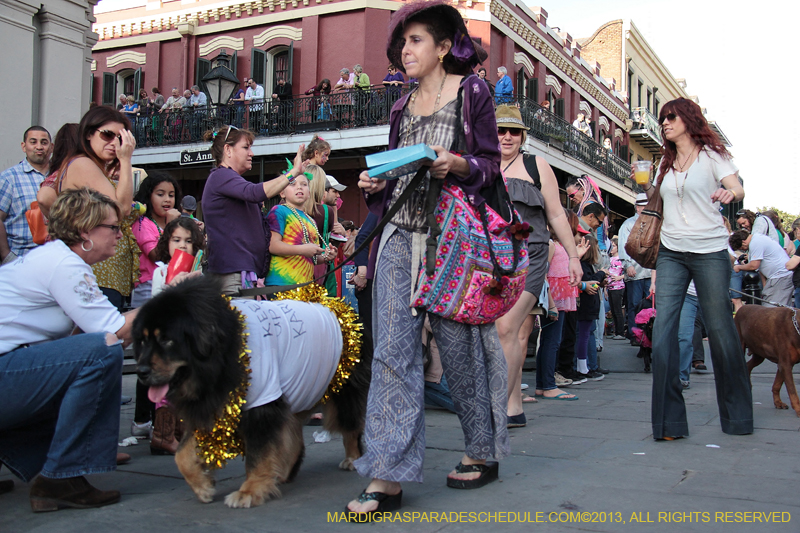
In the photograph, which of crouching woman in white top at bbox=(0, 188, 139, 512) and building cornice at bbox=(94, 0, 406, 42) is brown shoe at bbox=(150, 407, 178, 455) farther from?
building cornice at bbox=(94, 0, 406, 42)

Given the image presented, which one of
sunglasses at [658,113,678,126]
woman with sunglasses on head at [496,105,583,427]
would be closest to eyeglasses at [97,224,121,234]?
woman with sunglasses on head at [496,105,583,427]

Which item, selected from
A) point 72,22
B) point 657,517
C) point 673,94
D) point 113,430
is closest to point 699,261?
point 657,517

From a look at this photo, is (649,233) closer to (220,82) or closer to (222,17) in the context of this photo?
(220,82)

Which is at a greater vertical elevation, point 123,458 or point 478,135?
point 478,135

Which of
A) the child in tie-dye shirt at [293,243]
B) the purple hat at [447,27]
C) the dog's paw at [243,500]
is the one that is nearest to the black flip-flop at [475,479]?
the dog's paw at [243,500]

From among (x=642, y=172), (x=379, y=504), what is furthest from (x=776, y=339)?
(x=379, y=504)

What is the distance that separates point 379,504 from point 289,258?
230cm

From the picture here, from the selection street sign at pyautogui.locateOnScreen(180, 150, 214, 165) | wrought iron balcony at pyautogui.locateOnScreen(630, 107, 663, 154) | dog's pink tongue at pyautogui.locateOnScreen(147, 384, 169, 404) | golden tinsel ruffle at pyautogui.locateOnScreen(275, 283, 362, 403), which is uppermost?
wrought iron balcony at pyautogui.locateOnScreen(630, 107, 663, 154)

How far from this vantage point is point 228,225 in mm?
4344

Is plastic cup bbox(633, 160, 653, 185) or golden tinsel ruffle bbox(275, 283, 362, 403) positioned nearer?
golden tinsel ruffle bbox(275, 283, 362, 403)

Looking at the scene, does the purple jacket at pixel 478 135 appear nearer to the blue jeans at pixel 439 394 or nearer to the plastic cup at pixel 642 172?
the blue jeans at pixel 439 394

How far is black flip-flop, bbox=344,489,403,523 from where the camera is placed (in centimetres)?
274

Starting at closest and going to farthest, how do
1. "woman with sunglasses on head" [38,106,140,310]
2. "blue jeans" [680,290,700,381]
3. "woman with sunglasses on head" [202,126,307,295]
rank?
"woman with sunglasses on head" [38,106,140,310], "woman with sunglasses on head" [202,126,307,295], "blue jeans" [680,290,700,381]

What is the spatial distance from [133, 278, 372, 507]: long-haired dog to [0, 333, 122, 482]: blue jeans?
0.30 m
